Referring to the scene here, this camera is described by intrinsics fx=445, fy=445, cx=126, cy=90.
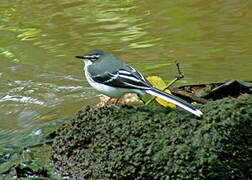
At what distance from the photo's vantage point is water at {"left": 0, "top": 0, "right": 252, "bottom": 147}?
25.8 ft

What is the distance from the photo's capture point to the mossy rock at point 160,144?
4.02 m

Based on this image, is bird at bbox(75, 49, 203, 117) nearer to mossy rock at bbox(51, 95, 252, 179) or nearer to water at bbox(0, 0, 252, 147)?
mossy rock at bbox(51, 95, 252, 179)

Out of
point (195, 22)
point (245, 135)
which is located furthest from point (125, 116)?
point (195, 22)

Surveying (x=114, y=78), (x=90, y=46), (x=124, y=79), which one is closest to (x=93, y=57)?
(x=114, y=78)

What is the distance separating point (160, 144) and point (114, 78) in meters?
0.99

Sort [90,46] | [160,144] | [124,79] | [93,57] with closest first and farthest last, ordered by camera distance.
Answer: [160,144] → [124,79] → [93,57] → [90,46]

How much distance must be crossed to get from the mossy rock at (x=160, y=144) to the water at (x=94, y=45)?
5.21 ft

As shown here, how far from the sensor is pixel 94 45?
10.3 meters

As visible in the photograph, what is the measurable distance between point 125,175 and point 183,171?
570mm

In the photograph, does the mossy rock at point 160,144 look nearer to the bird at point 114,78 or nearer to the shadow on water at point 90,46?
the bird at point 114,78

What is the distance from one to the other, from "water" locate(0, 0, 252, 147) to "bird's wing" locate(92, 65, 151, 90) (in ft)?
5.54

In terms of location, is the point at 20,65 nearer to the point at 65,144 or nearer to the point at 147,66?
the point at 147,66

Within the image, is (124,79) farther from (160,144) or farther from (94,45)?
(94,45)

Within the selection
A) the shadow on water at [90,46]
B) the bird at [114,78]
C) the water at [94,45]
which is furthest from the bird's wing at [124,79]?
the water at [94,45]
